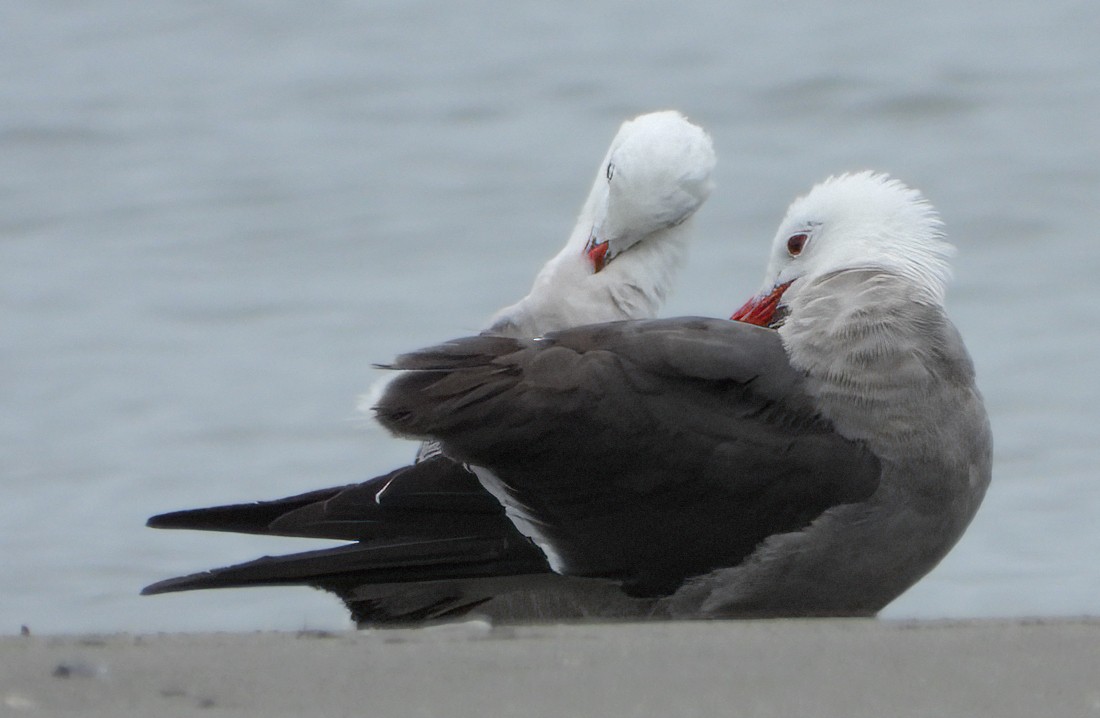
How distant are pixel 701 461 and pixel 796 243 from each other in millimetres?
1030

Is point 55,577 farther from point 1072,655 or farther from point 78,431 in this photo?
point 1072,655

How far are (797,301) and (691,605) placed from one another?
808 mm

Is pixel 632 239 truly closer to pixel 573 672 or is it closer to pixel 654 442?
pixel 654 442

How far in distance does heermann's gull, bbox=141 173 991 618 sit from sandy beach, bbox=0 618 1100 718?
956mm

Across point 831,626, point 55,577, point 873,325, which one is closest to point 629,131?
point 873,325

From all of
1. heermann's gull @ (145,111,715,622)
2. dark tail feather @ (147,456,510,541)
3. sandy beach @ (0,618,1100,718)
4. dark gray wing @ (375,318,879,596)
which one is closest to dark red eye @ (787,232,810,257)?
heermann's gull @ (145,111,715,622)

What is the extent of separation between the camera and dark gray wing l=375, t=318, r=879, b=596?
4.28m

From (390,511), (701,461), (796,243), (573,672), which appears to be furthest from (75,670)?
(796,243)

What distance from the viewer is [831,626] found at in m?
3.30

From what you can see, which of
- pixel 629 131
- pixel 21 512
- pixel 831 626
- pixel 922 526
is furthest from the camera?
pixel 21 512

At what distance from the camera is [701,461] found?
14.1ft

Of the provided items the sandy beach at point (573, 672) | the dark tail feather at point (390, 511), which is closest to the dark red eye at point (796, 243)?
the dark tail feather at point (390, 511)

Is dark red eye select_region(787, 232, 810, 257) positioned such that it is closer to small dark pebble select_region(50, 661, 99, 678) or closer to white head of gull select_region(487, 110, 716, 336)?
white head of gull select_region(487, 110, 716, 336)

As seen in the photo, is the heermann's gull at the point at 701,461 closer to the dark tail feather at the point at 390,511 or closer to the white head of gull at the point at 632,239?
the dark tail feather at the point at 390,511
